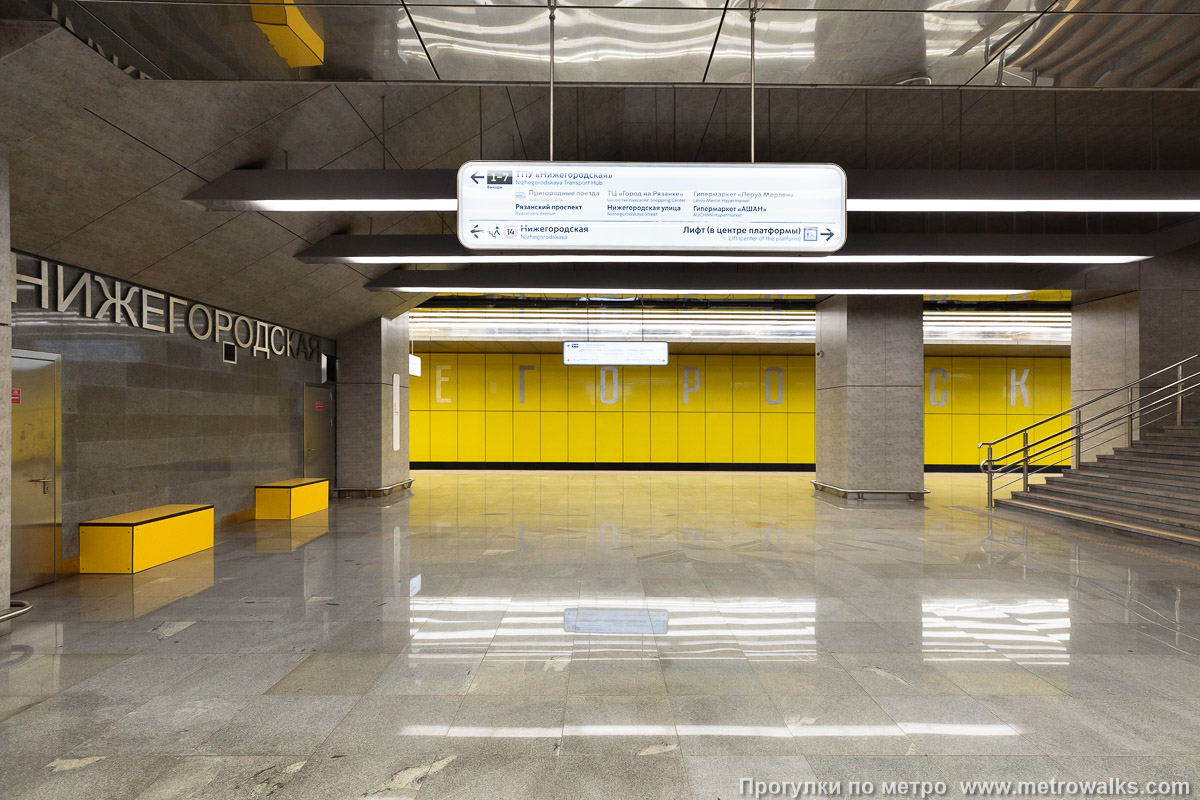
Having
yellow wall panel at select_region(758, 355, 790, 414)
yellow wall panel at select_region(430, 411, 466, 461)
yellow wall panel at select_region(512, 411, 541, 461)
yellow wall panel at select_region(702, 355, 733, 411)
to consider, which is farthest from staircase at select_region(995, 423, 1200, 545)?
yellow wall panel at select_region(430, 411, 466, 461)

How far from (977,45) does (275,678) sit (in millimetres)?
6029

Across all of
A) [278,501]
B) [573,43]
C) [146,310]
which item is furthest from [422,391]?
[573,43]

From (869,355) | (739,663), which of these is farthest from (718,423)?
(739,663)

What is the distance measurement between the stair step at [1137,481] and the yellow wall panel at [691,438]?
394 inches

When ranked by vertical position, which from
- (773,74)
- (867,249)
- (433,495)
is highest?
(773,74)

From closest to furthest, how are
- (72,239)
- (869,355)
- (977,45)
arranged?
(977,45) < (72,239) < (869,355)

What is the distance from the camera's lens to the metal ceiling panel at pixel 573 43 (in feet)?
13.3

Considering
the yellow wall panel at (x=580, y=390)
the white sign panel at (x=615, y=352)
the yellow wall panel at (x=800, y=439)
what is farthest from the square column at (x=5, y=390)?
the yellow wall panel at (x=800, y=439)

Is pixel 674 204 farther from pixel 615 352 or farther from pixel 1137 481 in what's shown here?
pixel 615 352

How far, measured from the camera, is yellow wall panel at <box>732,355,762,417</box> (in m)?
19.9

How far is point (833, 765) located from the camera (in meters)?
2.82

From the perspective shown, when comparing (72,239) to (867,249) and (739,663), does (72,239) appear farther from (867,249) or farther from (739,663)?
(867,249)

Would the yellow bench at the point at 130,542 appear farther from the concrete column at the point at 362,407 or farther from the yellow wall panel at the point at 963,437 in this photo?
the yellow wall panel at the point at 963,437

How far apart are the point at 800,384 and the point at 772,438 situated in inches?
73.6
